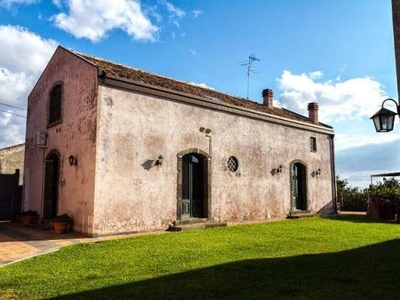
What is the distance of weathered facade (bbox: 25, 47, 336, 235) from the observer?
Result: 9.86m

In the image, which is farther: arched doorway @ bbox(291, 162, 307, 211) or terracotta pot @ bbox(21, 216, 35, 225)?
arched doorway @ bbox(291, 162, 307, 211)

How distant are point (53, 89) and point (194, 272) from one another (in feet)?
32.9

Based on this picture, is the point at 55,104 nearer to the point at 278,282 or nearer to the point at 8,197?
the point at 8,197

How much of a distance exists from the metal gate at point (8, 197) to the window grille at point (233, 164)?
8844 mm

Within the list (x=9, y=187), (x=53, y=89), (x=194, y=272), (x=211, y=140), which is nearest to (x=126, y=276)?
(x=194, y=272)

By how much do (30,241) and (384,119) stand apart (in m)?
8.45

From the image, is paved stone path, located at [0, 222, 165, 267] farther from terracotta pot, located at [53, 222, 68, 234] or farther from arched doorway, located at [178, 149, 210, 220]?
arched doorway, located at [178, 149, 210, 220]

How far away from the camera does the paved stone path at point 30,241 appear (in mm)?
7090

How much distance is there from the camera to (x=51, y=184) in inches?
489

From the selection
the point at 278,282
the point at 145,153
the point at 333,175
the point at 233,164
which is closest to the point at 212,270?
the point at 278,282

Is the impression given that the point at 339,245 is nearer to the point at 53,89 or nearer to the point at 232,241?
the point at 232,241

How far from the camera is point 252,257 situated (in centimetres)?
654

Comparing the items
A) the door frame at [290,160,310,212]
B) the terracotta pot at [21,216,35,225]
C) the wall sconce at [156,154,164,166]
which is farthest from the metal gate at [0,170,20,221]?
the door frame at [290,160,310,212]

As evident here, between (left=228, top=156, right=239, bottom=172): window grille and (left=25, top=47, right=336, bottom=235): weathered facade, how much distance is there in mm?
39
